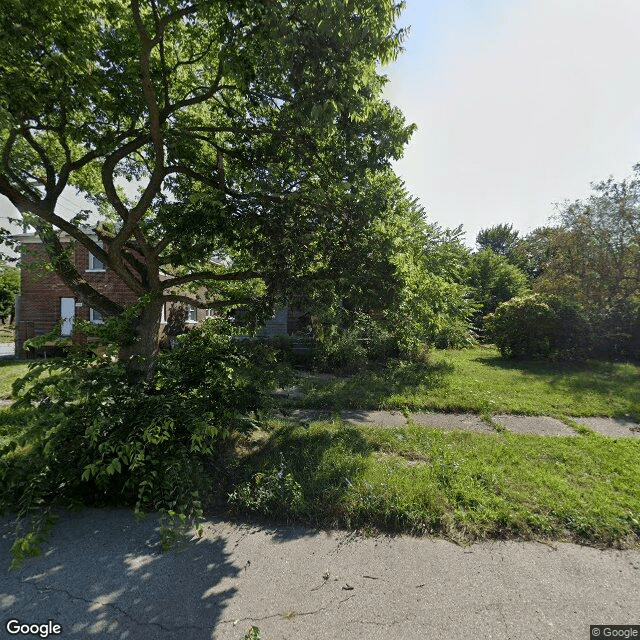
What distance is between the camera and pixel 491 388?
321 inches

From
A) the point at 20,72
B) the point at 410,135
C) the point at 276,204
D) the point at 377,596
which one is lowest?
the point at 377,596

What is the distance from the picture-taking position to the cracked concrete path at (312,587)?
2.22m

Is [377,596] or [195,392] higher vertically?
[195,392]

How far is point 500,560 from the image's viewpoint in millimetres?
2812

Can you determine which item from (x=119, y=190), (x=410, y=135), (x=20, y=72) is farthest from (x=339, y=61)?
(x=119, y=190)

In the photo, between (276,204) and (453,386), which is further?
(453,386)

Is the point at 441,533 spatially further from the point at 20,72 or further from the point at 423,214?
the point at 423,214

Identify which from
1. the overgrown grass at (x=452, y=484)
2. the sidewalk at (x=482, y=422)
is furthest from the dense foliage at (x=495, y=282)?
the overgrown grass at (x=452, y=484)

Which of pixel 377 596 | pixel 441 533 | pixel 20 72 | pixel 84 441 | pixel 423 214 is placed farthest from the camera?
pixel 423 214

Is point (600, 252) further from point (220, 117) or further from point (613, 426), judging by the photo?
point (220, 117)

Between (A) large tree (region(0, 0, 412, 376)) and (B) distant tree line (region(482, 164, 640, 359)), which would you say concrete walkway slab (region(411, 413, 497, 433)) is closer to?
(A) large tree (region(0, 0, 412, 376))

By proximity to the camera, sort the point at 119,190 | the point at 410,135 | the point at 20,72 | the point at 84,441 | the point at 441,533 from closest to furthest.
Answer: the point at 441,533, the point at 84,441, the point at 20,72, the point at 410,135, the point at 119,190

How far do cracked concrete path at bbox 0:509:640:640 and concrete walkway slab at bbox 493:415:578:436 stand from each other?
9.40 feet

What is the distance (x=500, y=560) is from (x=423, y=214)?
7492 millimetres
